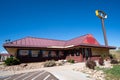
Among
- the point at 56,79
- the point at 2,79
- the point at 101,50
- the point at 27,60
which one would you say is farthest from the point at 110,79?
the point at 101,50

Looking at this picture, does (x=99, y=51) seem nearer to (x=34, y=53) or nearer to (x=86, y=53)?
(x=86, y=53)

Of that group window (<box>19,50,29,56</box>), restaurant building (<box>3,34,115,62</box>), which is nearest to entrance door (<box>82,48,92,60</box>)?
restaurant building (<box>3,34,115,62</box>)

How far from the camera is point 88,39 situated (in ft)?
92.5

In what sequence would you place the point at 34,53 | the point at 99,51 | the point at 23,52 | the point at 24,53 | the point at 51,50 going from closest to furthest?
the point at 23,52 → the point at 24,53 → the point at 34,53 → the point at 51,50 → the point at 99,51

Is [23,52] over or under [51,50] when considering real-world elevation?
under

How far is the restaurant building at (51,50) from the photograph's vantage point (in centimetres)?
2377

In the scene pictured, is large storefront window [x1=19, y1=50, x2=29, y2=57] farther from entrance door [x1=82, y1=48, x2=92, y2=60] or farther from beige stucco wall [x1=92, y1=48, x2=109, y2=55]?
beige stucco wall [x1=92, y1=48, x2=109, y2=55]

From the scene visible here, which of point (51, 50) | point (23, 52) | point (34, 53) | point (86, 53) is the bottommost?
point (86, 53)

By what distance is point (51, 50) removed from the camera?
28.0 metres

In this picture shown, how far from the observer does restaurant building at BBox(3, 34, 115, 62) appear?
23767 millimetres

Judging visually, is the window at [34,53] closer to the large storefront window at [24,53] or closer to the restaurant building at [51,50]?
the restaurant building at [51,50]

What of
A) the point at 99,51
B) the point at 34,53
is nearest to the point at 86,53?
the point at 99,51

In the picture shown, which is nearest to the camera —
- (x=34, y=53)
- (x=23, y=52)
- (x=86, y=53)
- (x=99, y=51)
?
(x=23, y=52)

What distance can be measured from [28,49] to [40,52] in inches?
103
